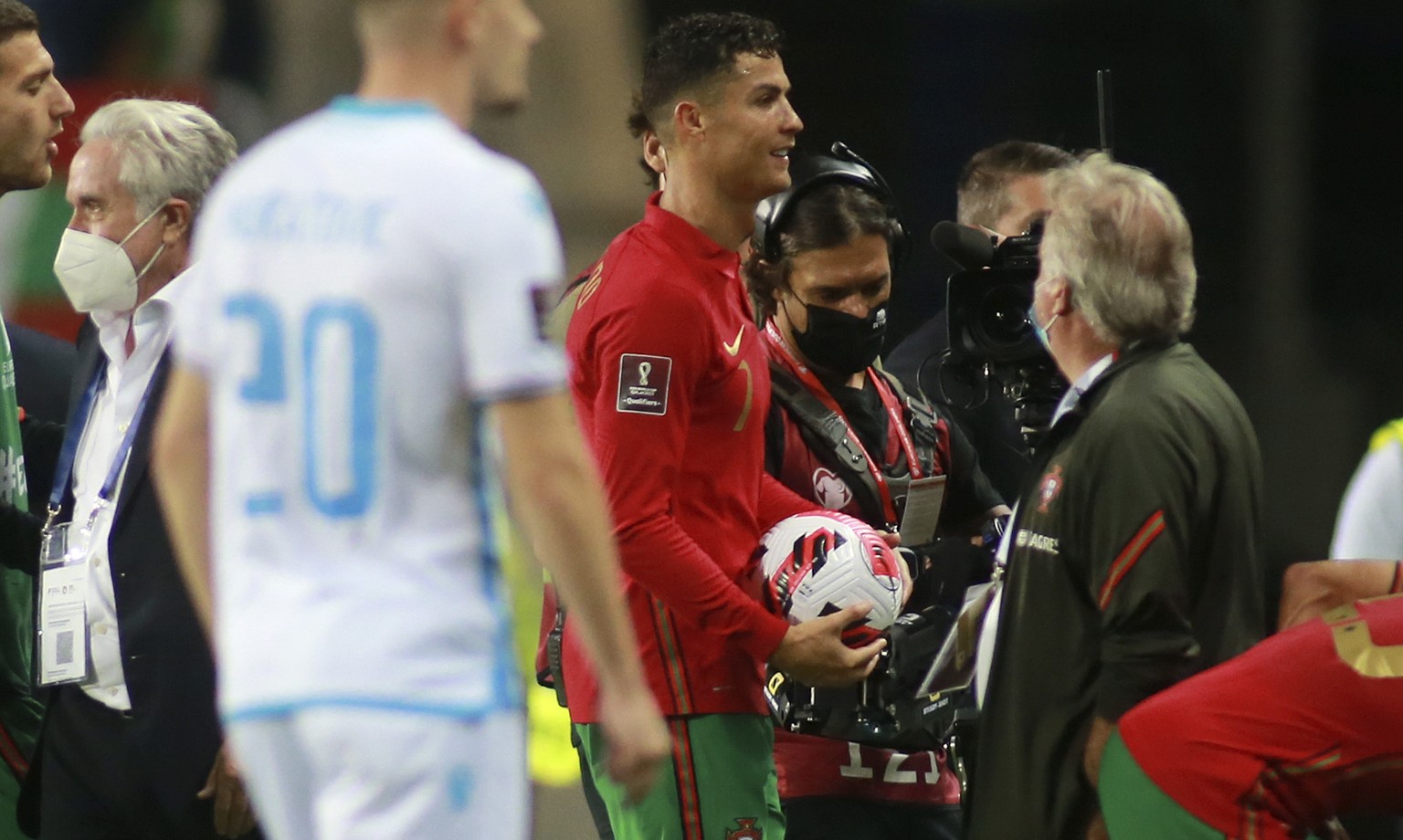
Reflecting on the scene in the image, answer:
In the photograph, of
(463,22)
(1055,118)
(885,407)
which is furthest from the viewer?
(1055,118)

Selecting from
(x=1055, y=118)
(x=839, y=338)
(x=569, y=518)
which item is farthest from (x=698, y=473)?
(x=1055, y=118)

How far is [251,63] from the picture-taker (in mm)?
5758

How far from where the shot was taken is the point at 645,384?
3205 millimetres

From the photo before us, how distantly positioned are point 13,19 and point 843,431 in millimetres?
1793

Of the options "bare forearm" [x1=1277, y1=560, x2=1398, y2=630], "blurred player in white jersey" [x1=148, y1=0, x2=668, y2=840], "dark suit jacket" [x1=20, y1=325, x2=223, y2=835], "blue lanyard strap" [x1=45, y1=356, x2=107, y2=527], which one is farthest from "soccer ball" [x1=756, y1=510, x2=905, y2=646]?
"blurred player in white jersey" [x1=148, y1=0, x2=668, y2=840]

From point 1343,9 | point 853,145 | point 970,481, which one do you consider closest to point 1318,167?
point 1343,9

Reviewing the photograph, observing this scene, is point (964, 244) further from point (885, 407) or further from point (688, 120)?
point (688, 120)

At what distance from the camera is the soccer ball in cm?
331

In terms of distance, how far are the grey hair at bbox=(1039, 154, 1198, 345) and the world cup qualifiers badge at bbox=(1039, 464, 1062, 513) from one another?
0.78 ft

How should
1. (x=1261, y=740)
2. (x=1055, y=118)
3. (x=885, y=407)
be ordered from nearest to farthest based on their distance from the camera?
(x=1261, y=740), (x=885, y=407), (x=1055, y=118)

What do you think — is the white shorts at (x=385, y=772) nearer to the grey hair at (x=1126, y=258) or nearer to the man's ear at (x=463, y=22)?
the man's ear at (x=463, y=22)

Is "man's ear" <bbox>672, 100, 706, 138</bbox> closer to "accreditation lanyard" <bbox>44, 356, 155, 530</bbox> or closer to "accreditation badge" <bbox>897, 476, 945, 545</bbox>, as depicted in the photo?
"accreditation badge" <bbox>897, 476, 945, 545</bbox>

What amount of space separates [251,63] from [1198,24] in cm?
336

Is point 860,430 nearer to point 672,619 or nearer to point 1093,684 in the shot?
point 672,619
